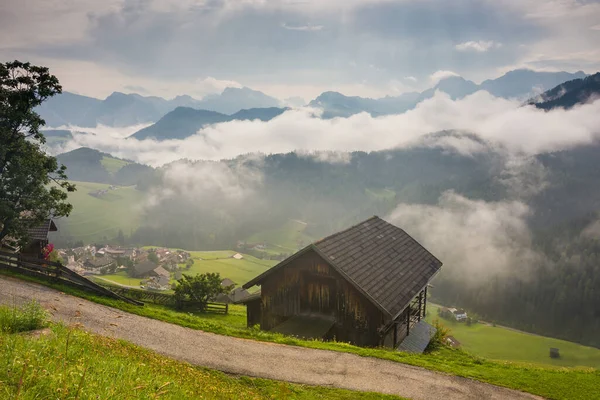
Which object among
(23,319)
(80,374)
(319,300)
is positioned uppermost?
(80,374)

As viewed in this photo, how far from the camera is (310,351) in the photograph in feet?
64.0

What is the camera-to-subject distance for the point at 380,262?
100 feet

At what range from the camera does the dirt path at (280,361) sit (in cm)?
1609

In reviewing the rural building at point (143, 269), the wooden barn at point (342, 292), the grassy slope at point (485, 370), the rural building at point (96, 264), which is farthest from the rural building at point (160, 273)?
the grassy slope at point (485, 370)

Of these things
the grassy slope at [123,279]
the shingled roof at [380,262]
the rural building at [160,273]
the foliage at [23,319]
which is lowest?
the grassy slope at [123,279]

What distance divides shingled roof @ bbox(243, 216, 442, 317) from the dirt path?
692 centimetres

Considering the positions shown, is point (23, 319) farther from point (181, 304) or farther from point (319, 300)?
point (181, 304)

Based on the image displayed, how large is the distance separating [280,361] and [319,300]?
33.1ft

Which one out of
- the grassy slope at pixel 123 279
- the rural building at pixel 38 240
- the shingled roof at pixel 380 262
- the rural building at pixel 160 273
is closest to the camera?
the shingled roof at pixel 380 262

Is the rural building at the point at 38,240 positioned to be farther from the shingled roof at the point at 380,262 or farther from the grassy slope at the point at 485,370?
the shingled roof at the point at 380,262

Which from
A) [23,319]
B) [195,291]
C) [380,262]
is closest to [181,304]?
[195,291]

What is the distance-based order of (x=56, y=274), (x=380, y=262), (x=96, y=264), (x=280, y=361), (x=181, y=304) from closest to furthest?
(x=280, y=361)
(x=56, y=274)
(x=380, y=262)
(x=181, y=304)
(x=96, y=264)

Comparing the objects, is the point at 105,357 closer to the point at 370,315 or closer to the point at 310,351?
the point at 310,351

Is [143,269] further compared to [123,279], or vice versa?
[143,269]
